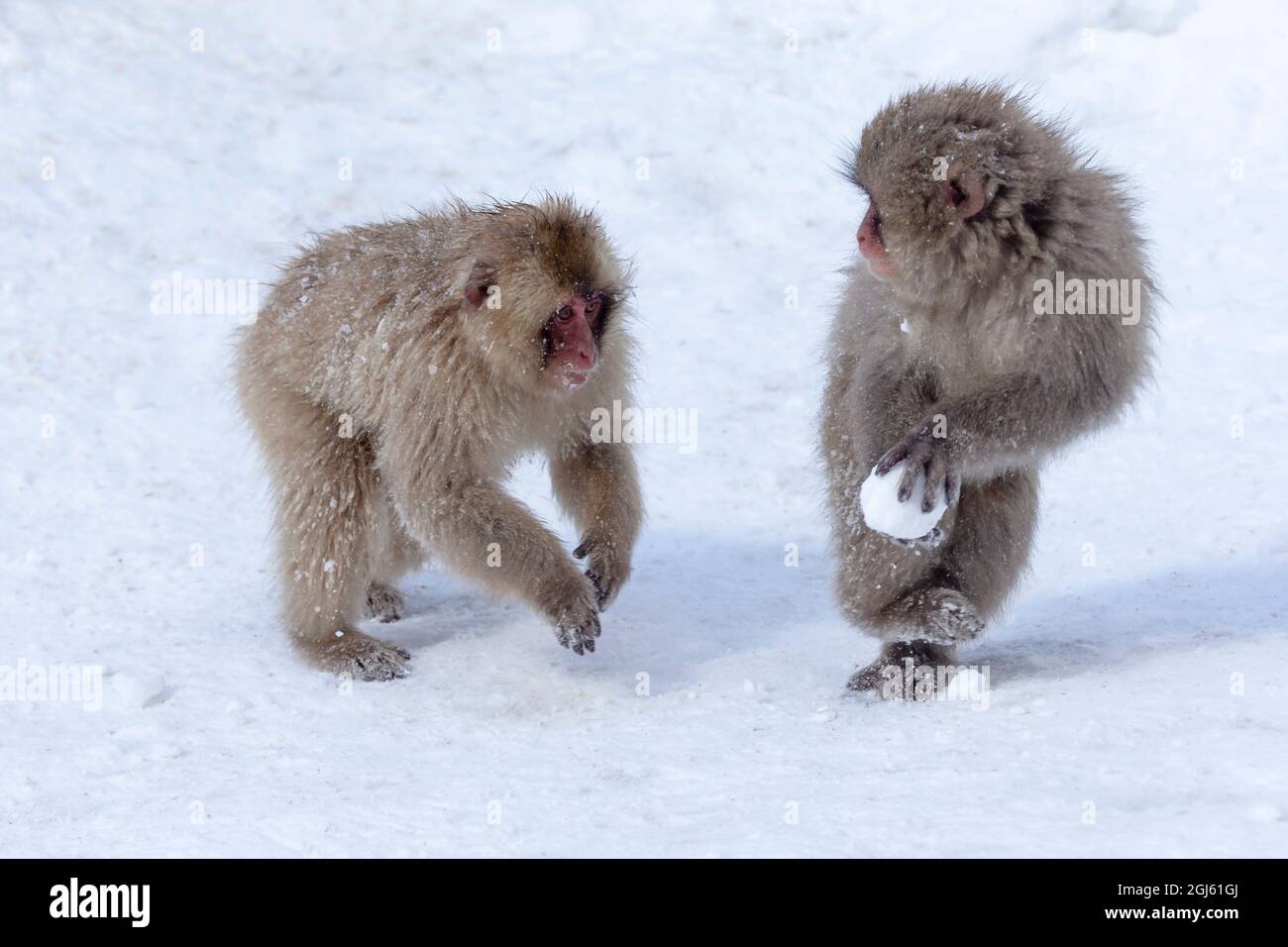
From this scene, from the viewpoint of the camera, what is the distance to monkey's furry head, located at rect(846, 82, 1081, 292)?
3842 mm

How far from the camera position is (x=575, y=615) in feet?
13.9

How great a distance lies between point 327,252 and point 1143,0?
18.4 feet

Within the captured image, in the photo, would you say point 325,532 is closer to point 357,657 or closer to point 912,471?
point 357,657

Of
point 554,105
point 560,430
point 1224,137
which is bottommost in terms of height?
point 560,430

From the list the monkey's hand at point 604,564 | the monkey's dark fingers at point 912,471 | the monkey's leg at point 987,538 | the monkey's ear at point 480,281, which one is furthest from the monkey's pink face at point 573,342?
the monkey's leg at point 987,538

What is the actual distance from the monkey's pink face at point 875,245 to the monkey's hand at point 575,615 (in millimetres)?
1221

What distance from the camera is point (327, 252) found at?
490 cm

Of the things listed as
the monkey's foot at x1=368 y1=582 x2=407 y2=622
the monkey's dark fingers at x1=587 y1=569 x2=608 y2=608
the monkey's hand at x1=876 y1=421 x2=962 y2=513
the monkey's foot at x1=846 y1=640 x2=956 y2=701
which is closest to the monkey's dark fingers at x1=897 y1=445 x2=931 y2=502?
the monkey's hand at x1=876 y1=421 x2=962 y2=513

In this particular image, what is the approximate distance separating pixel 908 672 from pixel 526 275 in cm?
153

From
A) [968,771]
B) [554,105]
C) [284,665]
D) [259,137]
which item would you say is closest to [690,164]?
[554,105]

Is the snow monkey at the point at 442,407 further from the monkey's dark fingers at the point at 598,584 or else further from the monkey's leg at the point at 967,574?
the monkey's leg at the point at 967,574

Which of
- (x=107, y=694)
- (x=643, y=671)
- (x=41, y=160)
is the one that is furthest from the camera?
(x=41, y=160)

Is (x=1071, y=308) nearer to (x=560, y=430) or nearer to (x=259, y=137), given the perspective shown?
(x=560, y=430)

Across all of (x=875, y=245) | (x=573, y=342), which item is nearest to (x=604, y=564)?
(x=573, y=342)
